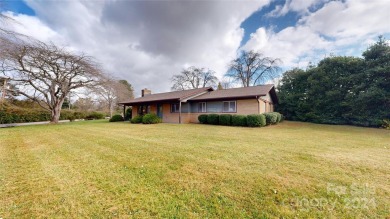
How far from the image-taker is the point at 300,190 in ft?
10.2

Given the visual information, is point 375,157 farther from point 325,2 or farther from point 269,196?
point 325,2

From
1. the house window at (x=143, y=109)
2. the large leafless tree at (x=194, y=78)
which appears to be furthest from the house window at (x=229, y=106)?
the large leafless tree at (x=194, y=78)

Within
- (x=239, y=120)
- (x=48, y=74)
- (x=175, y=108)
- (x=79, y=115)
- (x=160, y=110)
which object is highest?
(x=48, y=74)

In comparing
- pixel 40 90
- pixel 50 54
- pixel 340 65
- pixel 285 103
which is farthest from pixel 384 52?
pixel 40 90

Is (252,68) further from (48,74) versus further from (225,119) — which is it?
(48,74)

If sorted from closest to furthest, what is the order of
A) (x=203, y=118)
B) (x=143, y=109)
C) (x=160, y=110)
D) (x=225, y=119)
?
(x=225, y=119) → (x=203, y=118) → (x=160, y=110) → (x=143, y=109)

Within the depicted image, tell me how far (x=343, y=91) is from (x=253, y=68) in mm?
16918

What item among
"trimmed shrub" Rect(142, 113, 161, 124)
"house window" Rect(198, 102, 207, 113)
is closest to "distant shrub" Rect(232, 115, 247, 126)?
"house window" Rect(198, 102, 207, 113)

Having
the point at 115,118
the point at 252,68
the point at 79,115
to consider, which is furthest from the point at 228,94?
the point at 79,115

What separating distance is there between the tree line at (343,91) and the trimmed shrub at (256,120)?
1000 centimetres

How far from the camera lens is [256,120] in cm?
1314

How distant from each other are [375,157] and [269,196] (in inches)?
193

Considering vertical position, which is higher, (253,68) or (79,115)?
(253,68)

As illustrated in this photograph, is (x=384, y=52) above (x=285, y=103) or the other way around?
above
